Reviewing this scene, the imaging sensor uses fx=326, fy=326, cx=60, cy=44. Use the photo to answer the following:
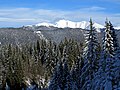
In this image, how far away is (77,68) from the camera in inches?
2140

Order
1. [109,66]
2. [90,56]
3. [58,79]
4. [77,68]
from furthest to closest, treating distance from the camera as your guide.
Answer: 1. [58,79]
2. [77,68]
3. [90,56]
4. [109,66]

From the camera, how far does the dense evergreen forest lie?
100 ft

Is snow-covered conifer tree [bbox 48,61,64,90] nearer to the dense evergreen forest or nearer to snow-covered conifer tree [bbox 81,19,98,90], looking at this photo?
the dense evergreen forest

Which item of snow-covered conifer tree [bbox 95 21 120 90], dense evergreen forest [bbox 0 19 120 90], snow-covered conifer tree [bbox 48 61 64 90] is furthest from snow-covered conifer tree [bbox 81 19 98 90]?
snow-covered conifer tree [bbox 48 61 64 90]

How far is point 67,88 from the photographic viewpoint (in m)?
54.5

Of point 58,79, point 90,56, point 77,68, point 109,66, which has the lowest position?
point 58,79

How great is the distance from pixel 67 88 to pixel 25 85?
3269 centimetres

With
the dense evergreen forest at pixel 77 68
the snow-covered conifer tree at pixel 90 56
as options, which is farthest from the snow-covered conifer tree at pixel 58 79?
the snow-covered conifer tree at pixel 90 56

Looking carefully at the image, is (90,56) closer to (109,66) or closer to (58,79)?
(109,66)

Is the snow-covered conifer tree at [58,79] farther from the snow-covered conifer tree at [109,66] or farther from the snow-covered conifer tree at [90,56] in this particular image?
the snow-covered conifer tree at [109,66]

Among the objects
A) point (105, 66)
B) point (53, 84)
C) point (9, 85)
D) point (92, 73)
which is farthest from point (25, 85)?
point (105, 66)

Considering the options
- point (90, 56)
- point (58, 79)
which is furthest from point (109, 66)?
point (58, 79)

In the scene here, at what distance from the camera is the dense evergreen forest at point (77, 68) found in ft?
100

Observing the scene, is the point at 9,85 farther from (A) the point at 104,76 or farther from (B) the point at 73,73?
(A) the point at 104,76
